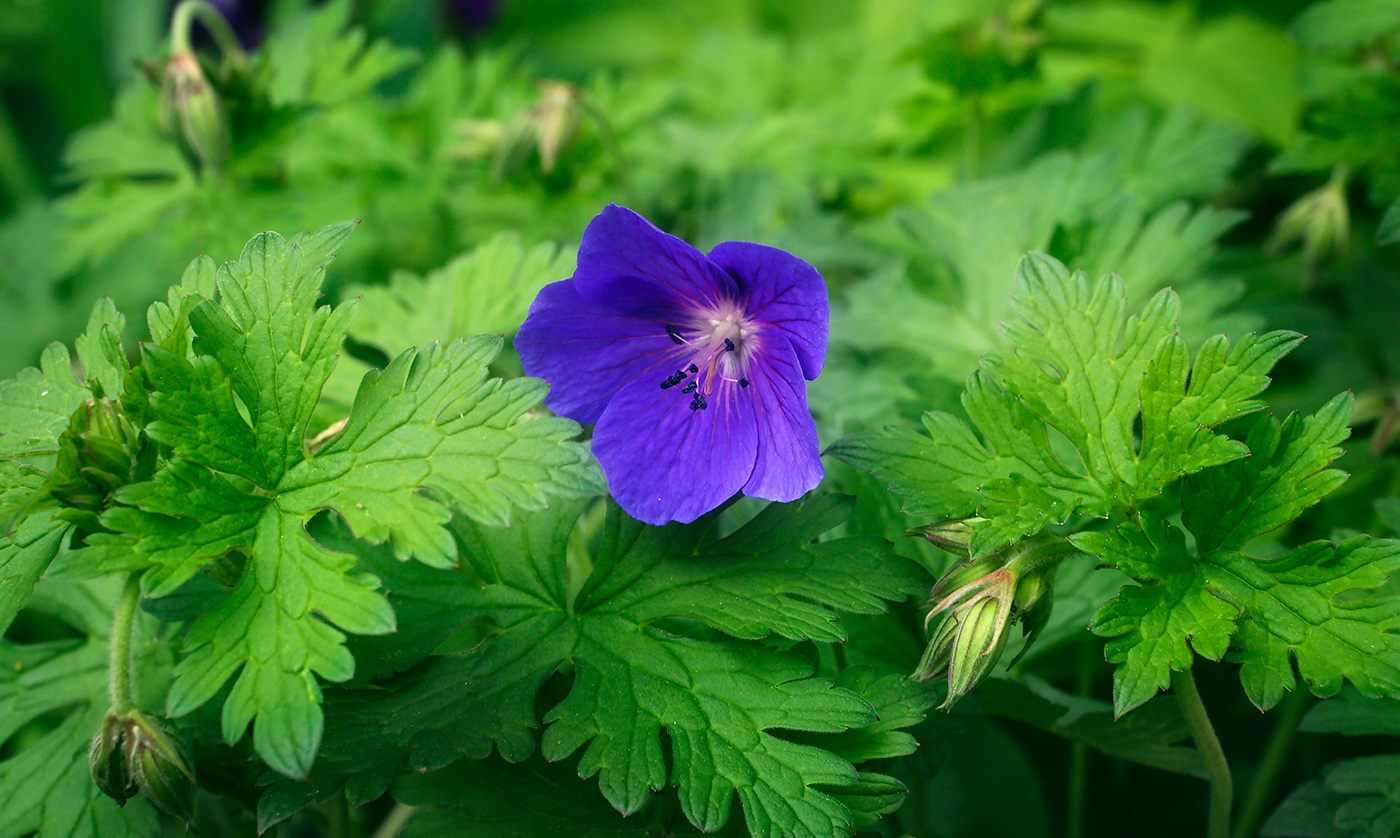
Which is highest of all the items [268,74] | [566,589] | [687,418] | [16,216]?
[268,74]

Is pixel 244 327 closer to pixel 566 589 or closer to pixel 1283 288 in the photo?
pixel 566 589

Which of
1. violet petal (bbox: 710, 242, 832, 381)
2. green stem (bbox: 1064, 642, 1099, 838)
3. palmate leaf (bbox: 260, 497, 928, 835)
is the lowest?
green stem (bbox: 1064, 642, 1099, 838)

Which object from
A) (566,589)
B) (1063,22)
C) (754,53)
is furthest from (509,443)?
(1063,22)

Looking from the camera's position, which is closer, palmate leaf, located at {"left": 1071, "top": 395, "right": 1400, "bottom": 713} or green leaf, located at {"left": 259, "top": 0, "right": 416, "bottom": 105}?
palmate leaf, located at {"left": 1071, "top": 395, "right": 1400, "bottom": 713}

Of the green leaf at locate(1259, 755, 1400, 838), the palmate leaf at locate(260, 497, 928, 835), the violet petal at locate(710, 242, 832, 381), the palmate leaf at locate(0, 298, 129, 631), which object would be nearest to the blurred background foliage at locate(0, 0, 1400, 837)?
the green leaf at locate(1259, 755, 1400, 838)

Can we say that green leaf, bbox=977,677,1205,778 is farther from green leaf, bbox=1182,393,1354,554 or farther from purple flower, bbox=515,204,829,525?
purple flower, bbox=515,204,829,525

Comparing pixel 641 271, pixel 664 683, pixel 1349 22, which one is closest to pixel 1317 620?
pixel 664 683
